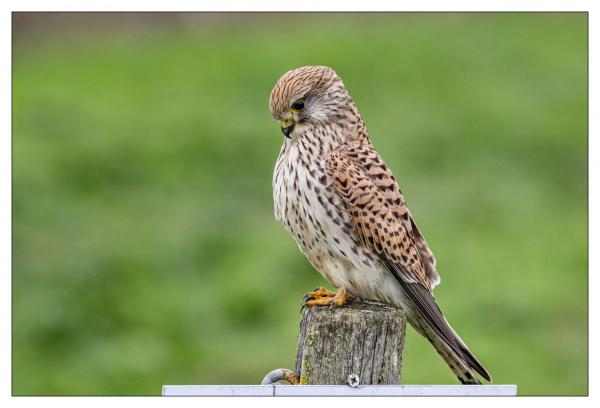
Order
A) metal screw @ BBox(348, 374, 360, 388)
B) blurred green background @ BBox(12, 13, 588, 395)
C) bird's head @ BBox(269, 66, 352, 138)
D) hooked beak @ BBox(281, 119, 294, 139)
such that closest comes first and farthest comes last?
1. metal screw @ BBox(348, 374, 360, 388)
2. bird's head @ BBox(269, 66, 352, 138)
3. hooked beak @ BBox(281, 119, 294, 139)
4. blurred green background @ BBox(12, 13, 588, 395)

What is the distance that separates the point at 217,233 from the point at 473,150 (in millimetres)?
3958

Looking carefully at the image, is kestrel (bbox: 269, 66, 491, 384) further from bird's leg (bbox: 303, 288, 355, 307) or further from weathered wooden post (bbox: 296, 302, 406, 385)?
weathered wooden post (bbox: 296, 302, 406, 385)

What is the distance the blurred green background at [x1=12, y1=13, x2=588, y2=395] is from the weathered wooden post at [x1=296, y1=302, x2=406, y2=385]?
4.61m

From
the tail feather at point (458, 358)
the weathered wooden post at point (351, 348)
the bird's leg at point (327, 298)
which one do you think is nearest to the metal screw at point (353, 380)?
the weathered wooden post at point (351, 348)

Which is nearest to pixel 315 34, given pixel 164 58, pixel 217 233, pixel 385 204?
pixel 164 58

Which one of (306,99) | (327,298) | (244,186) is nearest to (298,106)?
(306,99)

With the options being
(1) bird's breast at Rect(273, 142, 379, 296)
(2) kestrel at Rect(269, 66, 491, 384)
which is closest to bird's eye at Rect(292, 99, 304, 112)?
(2) kestrel at Rect(269, 66, 491, 384)

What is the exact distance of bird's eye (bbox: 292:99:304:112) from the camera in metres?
4.23

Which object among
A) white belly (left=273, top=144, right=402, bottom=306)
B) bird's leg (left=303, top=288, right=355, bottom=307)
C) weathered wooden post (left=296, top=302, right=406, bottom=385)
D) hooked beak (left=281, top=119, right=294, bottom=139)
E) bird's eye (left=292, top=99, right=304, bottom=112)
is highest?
bird's eye (left=292, top=99, right=304, bottom=112)

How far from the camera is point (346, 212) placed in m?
4.35

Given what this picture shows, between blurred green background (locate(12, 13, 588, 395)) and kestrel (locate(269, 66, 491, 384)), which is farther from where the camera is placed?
blurred green background (locate(12, 13, 588, 395))

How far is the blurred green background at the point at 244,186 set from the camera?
9.67m

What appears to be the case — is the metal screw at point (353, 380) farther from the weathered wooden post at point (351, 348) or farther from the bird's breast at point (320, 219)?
the bird's breast at point (320, 219)

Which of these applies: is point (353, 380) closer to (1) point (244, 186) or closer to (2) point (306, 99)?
(2) point (306, 99)
